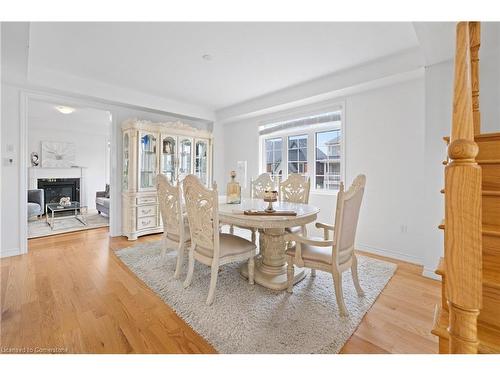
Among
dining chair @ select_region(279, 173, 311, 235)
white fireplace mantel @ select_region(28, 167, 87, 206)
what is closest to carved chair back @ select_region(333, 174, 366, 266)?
dining chair @ select_region(279, 173, 311, 235)

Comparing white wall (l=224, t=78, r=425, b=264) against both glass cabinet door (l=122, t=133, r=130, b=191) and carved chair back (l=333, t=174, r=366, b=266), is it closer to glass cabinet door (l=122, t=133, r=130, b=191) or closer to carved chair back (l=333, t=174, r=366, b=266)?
carved chair back (l=333, t=174, r=366, b=266)

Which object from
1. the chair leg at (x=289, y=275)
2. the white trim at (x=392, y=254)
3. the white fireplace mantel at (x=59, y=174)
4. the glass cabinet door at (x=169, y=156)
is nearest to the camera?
the chair leg at (x=289, y=275)

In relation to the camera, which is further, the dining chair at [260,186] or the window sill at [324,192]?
the window sill at [324,192]

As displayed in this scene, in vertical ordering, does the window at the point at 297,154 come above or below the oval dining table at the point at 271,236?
above

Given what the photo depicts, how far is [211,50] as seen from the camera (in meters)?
2.51

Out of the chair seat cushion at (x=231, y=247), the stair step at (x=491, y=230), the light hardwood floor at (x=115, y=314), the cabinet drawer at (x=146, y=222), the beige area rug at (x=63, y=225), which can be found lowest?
the light hardwood floor at (x=115, y=314)

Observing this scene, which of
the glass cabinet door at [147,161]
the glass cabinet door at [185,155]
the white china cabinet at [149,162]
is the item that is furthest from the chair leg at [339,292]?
the glass cabinet door at [185,155]

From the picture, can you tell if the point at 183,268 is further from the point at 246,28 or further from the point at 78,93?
the point at 78,93

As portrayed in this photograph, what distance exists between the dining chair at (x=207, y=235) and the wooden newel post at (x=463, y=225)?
1386mm

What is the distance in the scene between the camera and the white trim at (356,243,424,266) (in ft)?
9.19

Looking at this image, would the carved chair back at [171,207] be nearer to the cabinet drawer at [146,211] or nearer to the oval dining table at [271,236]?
the oval dining table at [271,236]

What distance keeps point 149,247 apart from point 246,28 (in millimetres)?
2884

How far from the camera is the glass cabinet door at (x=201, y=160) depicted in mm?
4648
